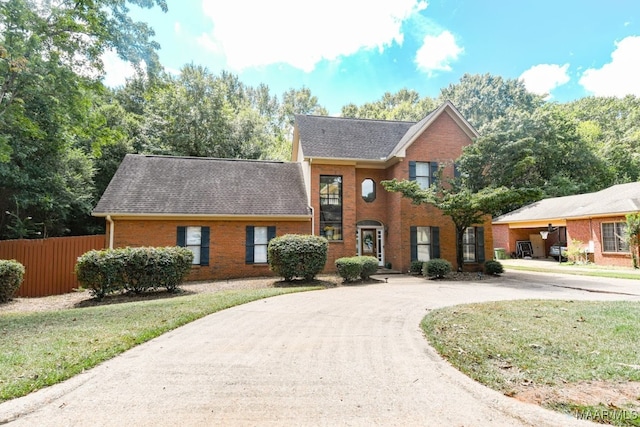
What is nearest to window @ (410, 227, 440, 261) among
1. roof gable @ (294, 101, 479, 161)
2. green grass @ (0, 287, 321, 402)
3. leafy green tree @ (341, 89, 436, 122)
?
roof gable @ (294, 101, 479, 161)

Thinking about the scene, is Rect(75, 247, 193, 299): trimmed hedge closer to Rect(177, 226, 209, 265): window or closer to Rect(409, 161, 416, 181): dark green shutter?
Rect(177, 226, 209, 265): window

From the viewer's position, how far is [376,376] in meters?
4.05

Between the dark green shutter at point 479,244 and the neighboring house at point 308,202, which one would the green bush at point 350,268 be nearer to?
the neighboring house at point 308,202

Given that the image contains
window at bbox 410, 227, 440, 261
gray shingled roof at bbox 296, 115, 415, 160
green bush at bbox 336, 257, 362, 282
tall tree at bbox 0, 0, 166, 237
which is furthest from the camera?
gray shingled roof at bbox 296, 115, 415, 160

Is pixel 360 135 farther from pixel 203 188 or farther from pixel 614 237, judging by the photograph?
pixel 614 237

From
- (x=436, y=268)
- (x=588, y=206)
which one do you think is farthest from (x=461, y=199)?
(x=588, y=206)

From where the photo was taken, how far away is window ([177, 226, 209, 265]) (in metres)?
14.8

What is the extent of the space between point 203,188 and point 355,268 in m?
8.73

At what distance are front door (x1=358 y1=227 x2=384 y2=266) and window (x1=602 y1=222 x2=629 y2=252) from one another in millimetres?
13093

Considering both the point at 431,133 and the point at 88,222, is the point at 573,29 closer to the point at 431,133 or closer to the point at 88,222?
the point at 431,133

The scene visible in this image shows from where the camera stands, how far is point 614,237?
60.3 ft

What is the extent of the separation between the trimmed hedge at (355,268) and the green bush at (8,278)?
11152 mm

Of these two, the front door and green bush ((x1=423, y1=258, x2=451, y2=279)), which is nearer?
green bush ((x1=423, y1=258, x2=451, y2=279))

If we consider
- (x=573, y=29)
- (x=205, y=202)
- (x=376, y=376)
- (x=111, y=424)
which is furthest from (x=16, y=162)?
(x=573, y=29)
